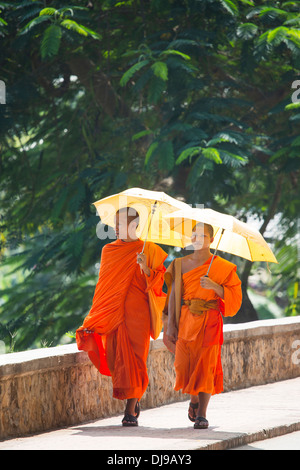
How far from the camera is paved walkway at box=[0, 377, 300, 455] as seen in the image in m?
5.61

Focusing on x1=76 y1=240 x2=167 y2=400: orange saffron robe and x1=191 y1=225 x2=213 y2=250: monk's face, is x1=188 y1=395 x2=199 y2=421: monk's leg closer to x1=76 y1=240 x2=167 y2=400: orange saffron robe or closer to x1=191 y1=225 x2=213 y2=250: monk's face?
x1=76 y1=240 x2=167 y2=400: orange saffron robe

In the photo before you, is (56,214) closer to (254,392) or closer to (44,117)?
(44,117)

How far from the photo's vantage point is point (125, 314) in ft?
21.8

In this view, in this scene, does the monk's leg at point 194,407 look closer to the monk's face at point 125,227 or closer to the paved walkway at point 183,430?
the paved walkway at point 183,430

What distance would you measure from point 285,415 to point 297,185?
767 centimetres

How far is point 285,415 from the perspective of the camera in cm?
702

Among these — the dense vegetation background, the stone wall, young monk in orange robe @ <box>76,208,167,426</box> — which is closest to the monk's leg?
young monk in orange robe @ <box>76,208,167,426</box>

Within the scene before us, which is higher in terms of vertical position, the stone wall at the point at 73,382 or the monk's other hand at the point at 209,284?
the monk's other hand at the point at 209,284

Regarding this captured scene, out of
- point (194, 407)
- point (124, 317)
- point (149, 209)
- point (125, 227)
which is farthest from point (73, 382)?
point (149, 209)

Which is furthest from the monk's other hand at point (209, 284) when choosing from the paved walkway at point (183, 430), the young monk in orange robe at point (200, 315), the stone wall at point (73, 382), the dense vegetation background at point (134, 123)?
the dense vegetation background at point (134, 123)

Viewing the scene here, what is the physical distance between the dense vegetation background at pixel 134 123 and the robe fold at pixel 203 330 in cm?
414

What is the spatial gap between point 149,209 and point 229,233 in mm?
677

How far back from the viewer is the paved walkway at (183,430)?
5.61 m

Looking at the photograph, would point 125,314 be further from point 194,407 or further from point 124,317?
point 194,407
